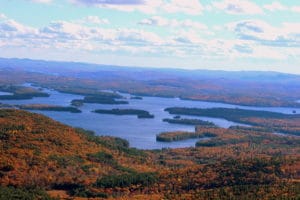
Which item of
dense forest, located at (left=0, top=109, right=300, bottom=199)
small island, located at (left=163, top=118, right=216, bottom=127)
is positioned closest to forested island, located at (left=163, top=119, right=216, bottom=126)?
small island, located at (left=163, top=118, right=216, bottom=127)

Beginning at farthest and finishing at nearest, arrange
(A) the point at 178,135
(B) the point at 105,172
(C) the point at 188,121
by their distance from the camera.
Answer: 1. (C) the point at 188,121
2. (A) the point at 178,135
3. (B) the point at 105,172

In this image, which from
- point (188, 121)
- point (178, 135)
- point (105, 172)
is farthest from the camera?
point (188, 121)

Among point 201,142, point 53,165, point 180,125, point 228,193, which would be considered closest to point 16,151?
point 53,165

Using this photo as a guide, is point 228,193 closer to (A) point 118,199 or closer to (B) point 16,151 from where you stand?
(A) point 118,199

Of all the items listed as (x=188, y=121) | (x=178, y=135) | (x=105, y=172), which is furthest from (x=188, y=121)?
(x=105, y=172)

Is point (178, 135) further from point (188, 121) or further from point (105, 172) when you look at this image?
point (105, 172)

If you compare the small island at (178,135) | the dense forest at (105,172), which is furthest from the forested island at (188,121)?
the dense forest at (105,172)

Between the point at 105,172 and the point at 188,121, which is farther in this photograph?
the point at 188,121

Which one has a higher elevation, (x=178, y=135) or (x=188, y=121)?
(x=188, y=121)

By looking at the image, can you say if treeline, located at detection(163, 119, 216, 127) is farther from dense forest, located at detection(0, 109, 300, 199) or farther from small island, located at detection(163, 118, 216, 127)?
dense forest, located at detection(0, 109, 300, 199)
